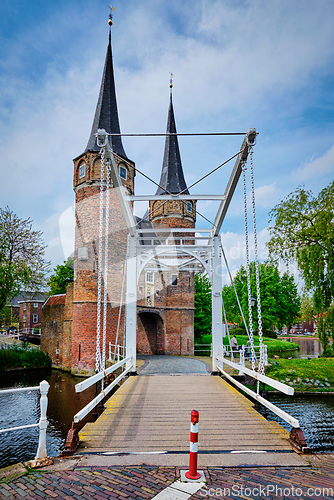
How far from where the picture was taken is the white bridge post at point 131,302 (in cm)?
984

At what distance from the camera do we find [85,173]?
17.6 m

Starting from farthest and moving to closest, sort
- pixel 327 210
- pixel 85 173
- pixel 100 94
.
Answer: pixel 100 94
pixel 85 173
pixel 327 210

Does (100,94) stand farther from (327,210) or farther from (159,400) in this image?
(159,400)

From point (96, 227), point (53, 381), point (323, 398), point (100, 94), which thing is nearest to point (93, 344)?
point (53, 381)

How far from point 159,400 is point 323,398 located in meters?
9.77

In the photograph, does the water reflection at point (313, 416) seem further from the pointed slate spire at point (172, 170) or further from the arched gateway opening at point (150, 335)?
the pointed slate spire at point (172, 170)

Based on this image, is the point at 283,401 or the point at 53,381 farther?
the point at 53,381

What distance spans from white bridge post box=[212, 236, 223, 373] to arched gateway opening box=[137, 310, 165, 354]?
465 inches

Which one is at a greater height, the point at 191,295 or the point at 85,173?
the point at 85,173

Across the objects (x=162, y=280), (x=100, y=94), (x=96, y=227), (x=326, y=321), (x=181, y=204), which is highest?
(x=100, y=94)

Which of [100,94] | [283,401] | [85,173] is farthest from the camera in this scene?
[100,94]

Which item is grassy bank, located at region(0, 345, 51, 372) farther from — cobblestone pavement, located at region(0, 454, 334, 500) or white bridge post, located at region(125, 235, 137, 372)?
cobblestone pavement, located at region(0, 454, 334, 500)

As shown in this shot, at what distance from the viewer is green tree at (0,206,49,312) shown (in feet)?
57.1

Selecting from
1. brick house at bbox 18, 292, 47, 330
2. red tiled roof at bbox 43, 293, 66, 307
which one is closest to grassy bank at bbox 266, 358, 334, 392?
red tiled roof at bbox 43, 293, 66, 307
